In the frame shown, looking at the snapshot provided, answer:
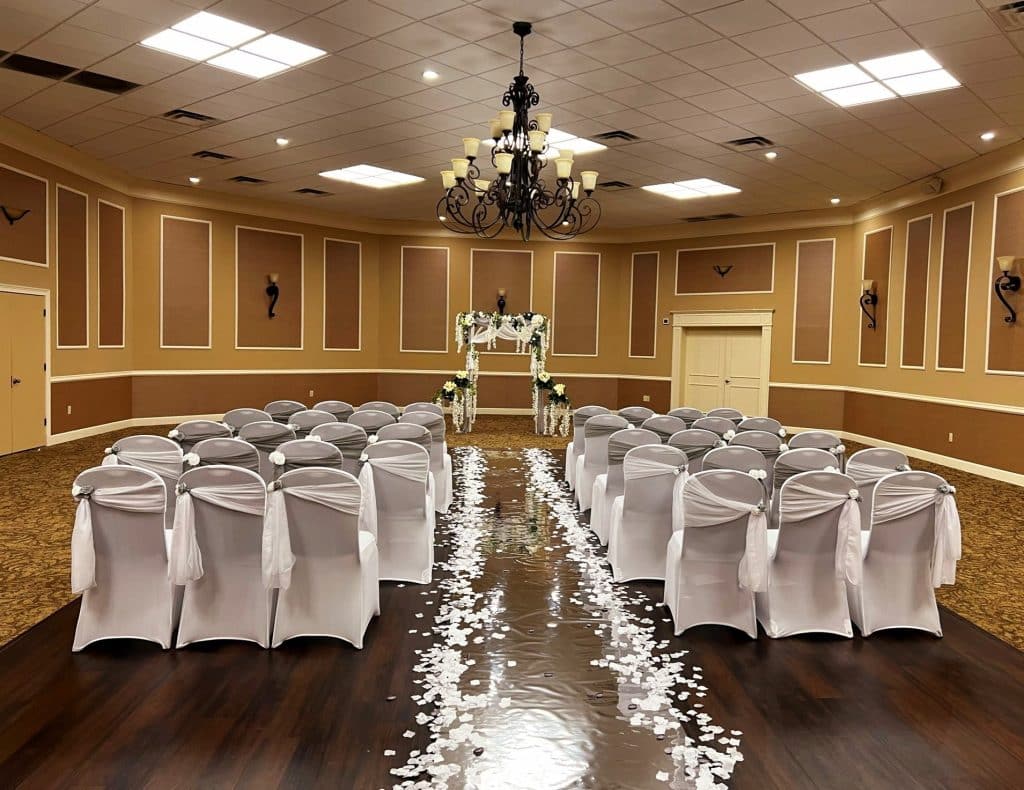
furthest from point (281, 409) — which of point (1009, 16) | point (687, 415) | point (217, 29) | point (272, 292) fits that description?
point (1009, 16)

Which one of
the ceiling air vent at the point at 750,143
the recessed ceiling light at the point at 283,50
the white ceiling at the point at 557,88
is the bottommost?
the white ceiling at the point at 557,88

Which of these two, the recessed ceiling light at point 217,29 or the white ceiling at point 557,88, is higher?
the recessed ceiling light at point 217,29

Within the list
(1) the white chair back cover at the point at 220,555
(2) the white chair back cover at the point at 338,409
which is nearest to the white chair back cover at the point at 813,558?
(1) the white chair back cover at the point at 220,555

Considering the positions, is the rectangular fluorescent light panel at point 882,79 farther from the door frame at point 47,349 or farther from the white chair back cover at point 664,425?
the door frame at point 47,349

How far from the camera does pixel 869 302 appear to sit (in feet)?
37.4

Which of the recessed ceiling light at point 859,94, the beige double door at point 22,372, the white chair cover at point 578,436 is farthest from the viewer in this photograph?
the beige double door at point 22,372

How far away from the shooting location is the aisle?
8.54 ft

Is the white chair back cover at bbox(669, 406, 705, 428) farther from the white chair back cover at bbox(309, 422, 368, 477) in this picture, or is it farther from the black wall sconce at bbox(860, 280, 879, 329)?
the black wall sconce at bbox(860, 280, 879, 329)

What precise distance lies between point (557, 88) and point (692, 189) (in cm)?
493

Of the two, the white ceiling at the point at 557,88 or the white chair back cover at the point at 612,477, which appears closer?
the white chair back cover at the point at 612,477

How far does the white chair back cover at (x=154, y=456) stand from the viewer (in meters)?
4.41

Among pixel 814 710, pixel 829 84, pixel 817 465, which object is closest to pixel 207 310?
pixel 829 84

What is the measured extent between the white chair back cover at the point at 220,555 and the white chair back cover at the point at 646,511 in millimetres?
2130

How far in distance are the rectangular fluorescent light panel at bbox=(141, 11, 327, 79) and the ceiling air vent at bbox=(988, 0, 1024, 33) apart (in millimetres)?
4886
